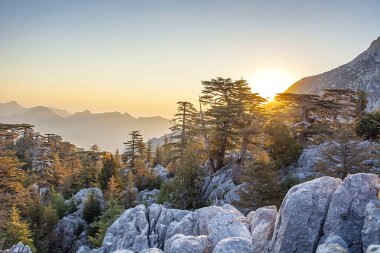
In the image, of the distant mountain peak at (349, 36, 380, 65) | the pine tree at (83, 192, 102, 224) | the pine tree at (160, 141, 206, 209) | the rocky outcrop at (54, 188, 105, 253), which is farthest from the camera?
the distant mountain peak at (349, 36, 380, 65)

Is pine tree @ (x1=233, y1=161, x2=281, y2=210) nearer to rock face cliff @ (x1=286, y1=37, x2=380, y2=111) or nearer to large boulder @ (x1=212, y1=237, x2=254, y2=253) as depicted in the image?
large boulder @ (x1=212, y1=237, x2=254, y2=253)

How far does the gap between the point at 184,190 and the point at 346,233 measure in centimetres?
2004

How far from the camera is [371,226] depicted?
9.30 meters

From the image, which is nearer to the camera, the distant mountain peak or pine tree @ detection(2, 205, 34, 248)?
pine tree @ detection(2, 205, 34, 248)

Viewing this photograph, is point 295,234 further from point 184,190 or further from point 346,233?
point 184,190

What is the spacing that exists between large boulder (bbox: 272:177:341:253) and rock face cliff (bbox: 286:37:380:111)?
112133mm

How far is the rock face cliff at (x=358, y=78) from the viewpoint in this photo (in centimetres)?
11793

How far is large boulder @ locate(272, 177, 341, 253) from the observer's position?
1038cm

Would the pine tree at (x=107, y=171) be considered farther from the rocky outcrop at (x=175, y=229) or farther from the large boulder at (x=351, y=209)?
the large boulder at (x=351, y=209)

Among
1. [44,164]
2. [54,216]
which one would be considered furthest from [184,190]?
[44,164]

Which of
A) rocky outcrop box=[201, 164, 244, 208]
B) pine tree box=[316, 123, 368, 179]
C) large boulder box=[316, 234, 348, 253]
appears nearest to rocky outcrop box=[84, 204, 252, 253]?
large boulder box=[316, 234, 348, 253]

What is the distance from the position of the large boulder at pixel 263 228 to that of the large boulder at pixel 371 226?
136 inches

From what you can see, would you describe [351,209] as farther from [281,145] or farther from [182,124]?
[182,124]

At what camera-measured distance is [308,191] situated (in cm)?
1134
